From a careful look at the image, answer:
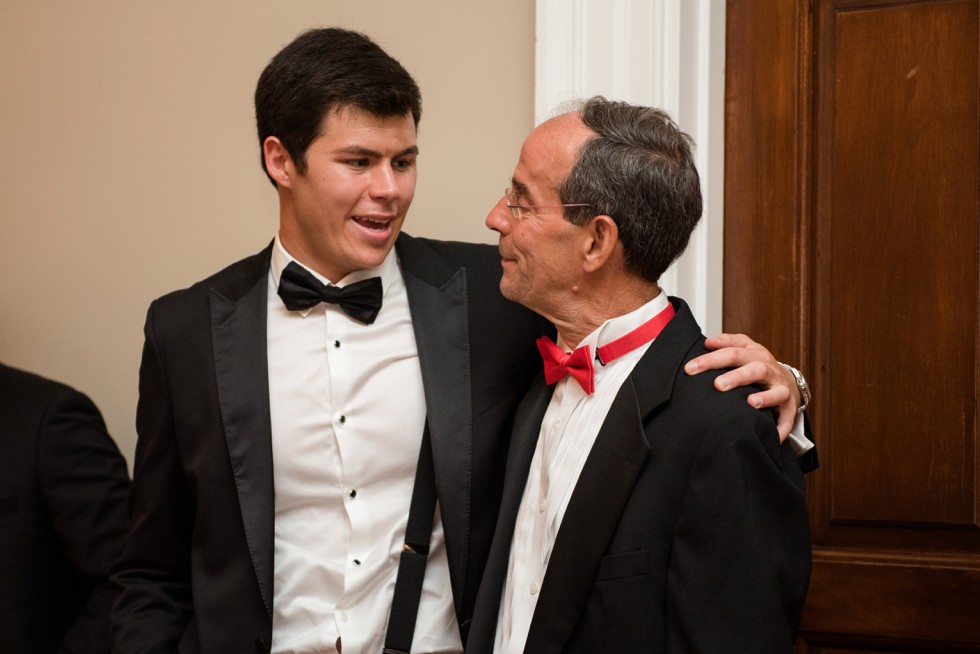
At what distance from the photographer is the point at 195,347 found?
185 centimetres

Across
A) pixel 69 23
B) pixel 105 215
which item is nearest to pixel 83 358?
pixel 105 215

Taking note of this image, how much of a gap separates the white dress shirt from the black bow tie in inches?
1.1

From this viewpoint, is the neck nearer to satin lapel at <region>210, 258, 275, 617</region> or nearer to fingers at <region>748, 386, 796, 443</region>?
fingers at <region>748, 386, 796, 443</region>

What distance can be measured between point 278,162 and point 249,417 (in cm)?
46

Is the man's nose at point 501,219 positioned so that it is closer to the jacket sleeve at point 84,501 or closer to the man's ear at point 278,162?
the man's ear at point 278,162

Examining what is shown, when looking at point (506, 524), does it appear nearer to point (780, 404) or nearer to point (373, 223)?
point (780, 404)

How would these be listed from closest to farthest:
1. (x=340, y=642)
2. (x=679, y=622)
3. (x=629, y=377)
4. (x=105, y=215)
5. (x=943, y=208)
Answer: (x=679, y=622), (x=629, y=377), (x=340, y=642), (x=943, y=208), (x=105, y=215)

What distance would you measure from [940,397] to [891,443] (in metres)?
0.13

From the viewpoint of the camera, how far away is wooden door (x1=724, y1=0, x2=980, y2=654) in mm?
2053

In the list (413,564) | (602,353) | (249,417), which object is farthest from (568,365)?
(249,417)

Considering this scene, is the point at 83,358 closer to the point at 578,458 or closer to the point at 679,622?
the point at 578,458

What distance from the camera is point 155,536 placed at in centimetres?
189

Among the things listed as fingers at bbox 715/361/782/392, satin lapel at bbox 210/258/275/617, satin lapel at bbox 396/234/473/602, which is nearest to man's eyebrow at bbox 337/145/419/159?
satin lapel at bbox 396/234/473/602

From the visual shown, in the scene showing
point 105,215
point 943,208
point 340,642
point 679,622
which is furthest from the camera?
point 105,215
